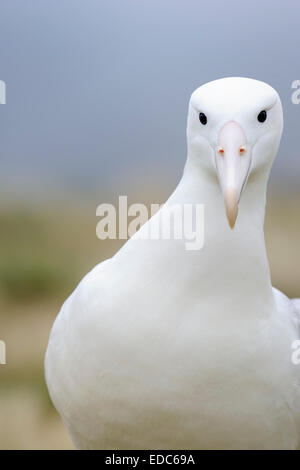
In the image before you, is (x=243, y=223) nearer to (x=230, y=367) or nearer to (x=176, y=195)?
(x=176, y=195)

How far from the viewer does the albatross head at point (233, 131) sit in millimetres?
1106

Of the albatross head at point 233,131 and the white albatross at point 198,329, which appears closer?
the albatross head at point 233,131

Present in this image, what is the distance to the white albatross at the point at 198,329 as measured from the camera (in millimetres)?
1214

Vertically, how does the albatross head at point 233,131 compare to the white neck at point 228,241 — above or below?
above

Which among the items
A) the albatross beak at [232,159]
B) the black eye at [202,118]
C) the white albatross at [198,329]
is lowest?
the white albatross at [198,329]

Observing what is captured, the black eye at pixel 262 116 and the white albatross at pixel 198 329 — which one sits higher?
the black eye at pixel 262 116

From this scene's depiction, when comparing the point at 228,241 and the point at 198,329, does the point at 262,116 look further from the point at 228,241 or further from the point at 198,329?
the point at 198,329

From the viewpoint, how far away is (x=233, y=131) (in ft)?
3.68

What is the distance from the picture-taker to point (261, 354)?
1253mm

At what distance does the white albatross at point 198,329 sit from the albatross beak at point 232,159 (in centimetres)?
4

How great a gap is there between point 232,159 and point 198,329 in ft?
0.91

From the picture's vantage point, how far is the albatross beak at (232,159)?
3.57 ft

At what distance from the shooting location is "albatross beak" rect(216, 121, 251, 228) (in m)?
1.09
